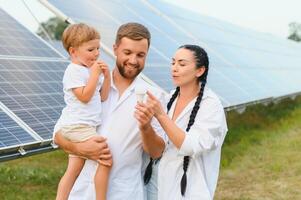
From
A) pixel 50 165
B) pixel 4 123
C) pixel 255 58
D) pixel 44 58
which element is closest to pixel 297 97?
pixel 255 58

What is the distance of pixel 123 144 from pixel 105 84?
1.20ft

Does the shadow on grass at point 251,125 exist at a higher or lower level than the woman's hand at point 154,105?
lower

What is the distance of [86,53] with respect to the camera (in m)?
3.37

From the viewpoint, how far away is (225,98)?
33.3 feet

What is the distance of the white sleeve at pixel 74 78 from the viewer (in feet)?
10.8

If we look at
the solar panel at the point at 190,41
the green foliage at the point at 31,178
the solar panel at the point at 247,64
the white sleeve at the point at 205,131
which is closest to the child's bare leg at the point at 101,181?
the white sleeve at the point at 205,131

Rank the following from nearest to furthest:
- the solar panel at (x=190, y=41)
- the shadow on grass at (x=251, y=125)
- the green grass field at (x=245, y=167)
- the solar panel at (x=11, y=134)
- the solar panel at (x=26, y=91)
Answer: the solar panel at (x=11, y=134), the solar panel at (x=26, y=91), the green grass field at (x=245, y=167), the solar panel at (x=190, y=41), the shadow on grass at (x=251, y=125)

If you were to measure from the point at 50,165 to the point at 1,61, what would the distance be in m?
3.94

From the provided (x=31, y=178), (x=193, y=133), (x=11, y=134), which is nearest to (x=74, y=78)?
(x=193, y=133)

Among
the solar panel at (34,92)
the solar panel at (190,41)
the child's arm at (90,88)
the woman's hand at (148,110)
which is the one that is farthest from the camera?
the solar panel at (190,41)

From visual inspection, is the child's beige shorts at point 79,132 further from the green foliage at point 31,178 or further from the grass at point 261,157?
the grass at point 261,157

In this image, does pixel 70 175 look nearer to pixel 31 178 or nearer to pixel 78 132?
Answer: pixel 78 132

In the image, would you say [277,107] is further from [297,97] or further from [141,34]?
[141,34]

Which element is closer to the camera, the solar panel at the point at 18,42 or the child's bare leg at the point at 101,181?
the child's bare leg at the point at 101,181
